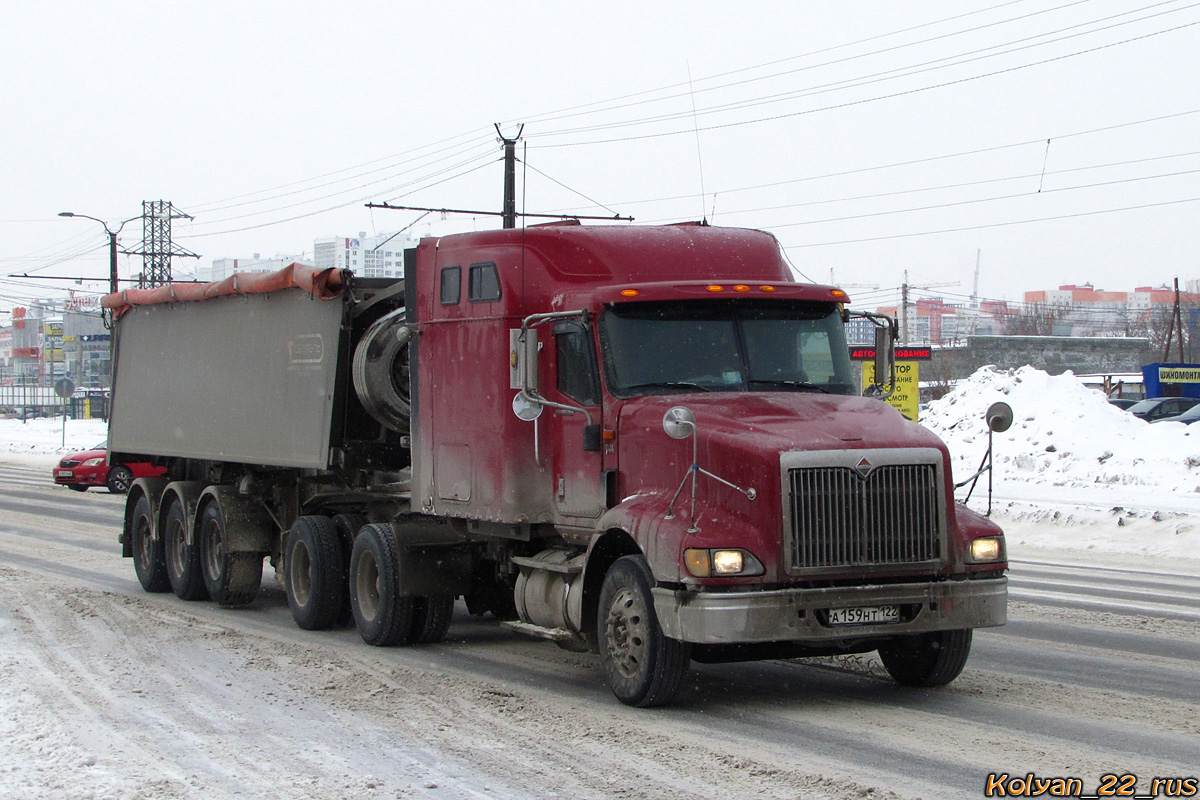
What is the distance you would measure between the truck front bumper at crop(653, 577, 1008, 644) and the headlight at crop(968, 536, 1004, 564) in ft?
0.42

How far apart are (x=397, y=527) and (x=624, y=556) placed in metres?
3.29

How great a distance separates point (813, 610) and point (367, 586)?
497cm

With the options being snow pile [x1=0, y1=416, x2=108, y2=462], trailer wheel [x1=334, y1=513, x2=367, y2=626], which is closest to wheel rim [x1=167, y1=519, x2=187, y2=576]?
trailer wheel [x1=334, y1=513, x2=367, y2=626]

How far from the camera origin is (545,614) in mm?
9844

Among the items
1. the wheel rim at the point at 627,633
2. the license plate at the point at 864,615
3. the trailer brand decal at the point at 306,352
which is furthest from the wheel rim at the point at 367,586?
the license plate at the point at 864,615

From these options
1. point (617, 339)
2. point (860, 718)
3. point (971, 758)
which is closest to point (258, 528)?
point (617, 339)

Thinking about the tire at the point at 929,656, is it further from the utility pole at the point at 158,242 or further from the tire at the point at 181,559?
the utility pole at the point at 158,242

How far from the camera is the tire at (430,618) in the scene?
1152 cm

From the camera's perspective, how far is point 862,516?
26.7ft

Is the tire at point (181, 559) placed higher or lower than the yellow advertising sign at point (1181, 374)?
lower

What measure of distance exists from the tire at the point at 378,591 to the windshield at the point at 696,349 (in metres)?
3.18

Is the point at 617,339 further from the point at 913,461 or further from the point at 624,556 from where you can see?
the point at 913,461

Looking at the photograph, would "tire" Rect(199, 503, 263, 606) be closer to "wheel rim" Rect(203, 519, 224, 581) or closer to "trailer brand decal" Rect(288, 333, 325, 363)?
"wheel rim" Rect(203, 519, 224, 581)

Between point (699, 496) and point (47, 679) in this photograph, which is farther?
point (47, 679)
